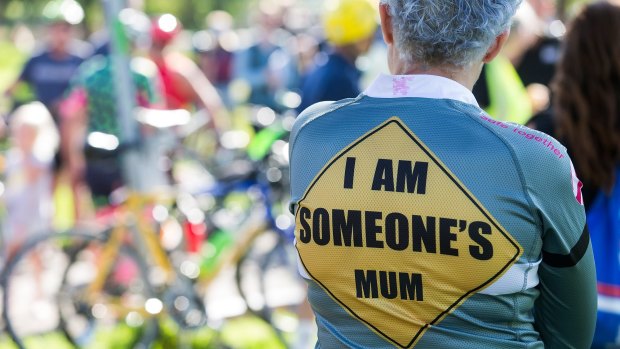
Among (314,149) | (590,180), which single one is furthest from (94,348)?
(314,149)

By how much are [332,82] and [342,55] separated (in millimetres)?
232

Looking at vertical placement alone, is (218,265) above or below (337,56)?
below

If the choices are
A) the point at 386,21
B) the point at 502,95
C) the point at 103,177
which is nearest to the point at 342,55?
the point at 502,95

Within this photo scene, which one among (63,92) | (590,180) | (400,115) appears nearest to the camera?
(400,115)

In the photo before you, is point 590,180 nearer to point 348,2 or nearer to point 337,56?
point 337,56

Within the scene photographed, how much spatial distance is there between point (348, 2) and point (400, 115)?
409 cm

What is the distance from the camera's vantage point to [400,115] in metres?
1.92

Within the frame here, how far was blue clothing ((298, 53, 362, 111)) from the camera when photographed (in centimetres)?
527

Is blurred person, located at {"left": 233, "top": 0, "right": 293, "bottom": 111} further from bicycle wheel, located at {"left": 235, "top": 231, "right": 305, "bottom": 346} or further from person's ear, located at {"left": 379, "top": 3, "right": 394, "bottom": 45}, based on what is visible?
person's ear, located at {"left": 379, "top": 3, "right": 394, "bottom": 45}

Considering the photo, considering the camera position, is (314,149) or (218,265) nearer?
(314,149)

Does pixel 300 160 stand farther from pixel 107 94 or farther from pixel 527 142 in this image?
pixel 107 94

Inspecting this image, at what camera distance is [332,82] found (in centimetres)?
530

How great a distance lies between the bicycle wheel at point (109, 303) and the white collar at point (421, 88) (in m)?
3.46

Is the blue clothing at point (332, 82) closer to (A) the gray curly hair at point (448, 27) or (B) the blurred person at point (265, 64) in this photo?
(A) the gray curly hair at point (448, 27)
